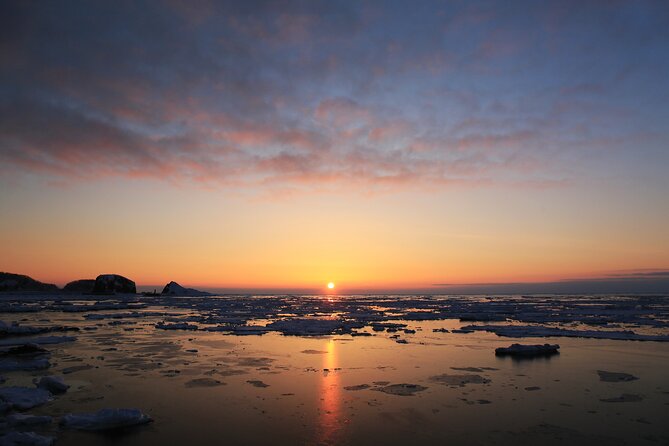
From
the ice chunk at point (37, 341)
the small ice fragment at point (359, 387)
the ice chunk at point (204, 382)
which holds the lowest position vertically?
the small ice fragment at point (359, 387)

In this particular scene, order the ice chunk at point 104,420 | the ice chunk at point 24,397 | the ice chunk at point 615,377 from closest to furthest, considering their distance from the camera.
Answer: the ice chunk at point 104,420 < the ice chunk at point 24,397 < the ice chunk at point 615,377

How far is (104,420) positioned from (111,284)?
8299 centimetres

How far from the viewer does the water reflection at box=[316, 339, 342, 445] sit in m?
6.99

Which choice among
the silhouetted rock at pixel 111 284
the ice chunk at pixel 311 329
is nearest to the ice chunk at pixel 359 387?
the ice chunk at pixel 311 329

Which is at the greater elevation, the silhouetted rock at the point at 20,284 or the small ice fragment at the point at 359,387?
the silhouetted rock at the point at 20,284

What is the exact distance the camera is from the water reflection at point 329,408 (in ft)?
22.9

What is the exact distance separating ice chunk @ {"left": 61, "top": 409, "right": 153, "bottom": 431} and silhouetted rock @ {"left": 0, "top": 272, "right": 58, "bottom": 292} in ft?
321

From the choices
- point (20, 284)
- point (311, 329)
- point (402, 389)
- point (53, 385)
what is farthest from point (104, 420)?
point (20, 284)

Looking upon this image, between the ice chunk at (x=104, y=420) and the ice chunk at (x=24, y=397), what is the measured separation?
1.48 metres

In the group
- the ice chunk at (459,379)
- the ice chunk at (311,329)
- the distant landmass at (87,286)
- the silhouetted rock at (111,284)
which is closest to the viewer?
the ice chunk at (459,379)

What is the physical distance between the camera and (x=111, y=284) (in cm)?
8094

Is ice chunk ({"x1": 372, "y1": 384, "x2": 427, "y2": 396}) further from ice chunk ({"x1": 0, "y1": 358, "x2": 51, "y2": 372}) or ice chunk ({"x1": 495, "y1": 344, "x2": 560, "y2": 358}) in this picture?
ice chunk ({"x1": 0, "y1": 358, "x2": 51, "y2": 372})

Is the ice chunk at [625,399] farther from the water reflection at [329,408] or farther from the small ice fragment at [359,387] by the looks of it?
the water reflection at [329,408]

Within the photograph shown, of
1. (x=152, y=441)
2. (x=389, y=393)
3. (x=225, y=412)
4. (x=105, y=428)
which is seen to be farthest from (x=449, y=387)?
(x=105, y=428)
